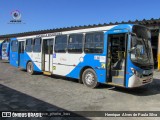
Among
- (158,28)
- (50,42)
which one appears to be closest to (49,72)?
(50,42)

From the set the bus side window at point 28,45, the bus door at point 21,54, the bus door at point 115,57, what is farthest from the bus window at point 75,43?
the bus door at point 21,54

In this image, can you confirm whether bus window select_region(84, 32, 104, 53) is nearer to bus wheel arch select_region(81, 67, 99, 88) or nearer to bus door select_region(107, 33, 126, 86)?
bus door select_region(107, 33, 126, 86)

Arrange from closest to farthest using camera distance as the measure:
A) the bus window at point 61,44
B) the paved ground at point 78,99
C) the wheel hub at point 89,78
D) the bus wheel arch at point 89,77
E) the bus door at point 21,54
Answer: the paved ground at point 78,99, the bus wheel arch at point 89,77, the wheel hub at point 89,78, the bus window at point 61,44, the bus door at point 21,54

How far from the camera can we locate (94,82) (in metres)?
10.6

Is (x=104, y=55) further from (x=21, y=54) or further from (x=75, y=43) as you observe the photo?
(x=21, y=54)

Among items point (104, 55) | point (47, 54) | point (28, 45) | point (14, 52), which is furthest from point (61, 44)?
point (14, 52)

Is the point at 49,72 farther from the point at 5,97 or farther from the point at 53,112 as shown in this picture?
the point at 53,112

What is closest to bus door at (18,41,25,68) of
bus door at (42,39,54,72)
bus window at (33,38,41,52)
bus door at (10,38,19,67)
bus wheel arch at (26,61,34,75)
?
bus door at (10,38,19,67)

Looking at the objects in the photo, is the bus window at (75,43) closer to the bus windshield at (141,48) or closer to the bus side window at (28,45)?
the bus windshield at (141,48)

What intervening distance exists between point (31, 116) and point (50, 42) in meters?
8.09

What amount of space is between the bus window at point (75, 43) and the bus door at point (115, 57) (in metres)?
1.87

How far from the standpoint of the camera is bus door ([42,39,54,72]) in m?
13.8

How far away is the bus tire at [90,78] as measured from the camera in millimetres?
10630

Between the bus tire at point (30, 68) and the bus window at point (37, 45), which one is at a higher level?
the bus window at point (37, 45)
